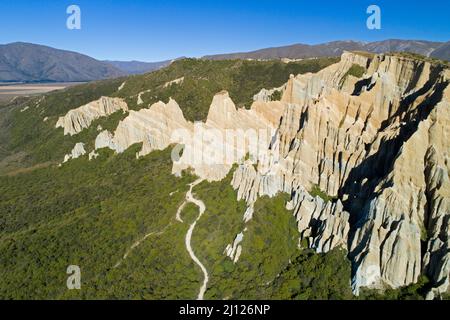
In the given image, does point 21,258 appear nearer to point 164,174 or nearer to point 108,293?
point 108,293

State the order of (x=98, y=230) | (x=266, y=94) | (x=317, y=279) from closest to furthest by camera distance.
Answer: (x=317, y=279) → (x=98, y=230) → (x=266, y=94)

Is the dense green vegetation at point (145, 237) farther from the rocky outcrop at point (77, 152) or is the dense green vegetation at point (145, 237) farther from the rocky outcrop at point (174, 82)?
the rocky outcrop at point (174, 82)

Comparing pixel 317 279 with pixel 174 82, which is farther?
pixel 174 82

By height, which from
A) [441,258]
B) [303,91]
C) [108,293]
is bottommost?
[108,293]

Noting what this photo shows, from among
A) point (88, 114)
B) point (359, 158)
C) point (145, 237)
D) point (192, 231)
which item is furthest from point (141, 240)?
point (88, 114)

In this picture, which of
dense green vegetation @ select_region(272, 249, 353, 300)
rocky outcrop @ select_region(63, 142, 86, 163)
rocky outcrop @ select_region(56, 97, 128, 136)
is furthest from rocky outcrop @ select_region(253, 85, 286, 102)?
rocky outcrop @ select_region(63, 142, 86, 163)

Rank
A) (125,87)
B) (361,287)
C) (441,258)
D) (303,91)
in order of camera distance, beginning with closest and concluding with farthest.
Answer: (441,258)
(361,287)
(303,91)
(125,87)

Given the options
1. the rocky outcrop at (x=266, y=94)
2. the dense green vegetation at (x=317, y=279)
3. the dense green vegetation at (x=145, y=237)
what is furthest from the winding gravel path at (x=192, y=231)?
the rocky outcrop at (x=266, y=94)

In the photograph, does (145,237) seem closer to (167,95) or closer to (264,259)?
(264,259)

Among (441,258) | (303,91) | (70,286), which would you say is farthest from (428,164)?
(70,286)
